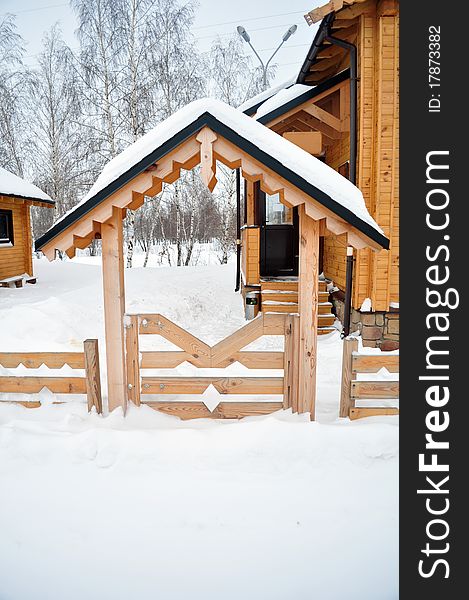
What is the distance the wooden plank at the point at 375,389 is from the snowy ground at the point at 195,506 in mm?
251

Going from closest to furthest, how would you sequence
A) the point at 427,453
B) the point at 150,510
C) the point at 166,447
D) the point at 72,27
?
1. the point at 427,453
2. the point at 150,510
3. the point at 166,447
4. the point at 72,27

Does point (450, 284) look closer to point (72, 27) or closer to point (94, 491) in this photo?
point (94, 491)

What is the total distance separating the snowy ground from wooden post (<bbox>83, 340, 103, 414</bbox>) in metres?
0.18

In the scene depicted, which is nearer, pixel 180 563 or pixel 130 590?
pixel 130 590

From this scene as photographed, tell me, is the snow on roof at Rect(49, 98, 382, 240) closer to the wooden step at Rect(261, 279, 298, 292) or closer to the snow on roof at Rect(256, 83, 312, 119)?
the snow on roof at Rect(256, 83, 312, 119)

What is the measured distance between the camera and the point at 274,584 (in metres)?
2.62

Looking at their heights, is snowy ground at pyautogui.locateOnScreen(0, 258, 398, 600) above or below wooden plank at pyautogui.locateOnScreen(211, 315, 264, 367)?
below

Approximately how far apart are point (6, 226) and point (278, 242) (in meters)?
8.70

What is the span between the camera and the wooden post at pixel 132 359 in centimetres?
434

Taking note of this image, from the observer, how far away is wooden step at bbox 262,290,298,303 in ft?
29.1

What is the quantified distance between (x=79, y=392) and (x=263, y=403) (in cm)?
188

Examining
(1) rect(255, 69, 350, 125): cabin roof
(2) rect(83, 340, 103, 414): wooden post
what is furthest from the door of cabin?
(2) rect(83, 340, 103, 414): wooden post

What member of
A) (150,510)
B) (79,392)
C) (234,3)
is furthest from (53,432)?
(234,3)

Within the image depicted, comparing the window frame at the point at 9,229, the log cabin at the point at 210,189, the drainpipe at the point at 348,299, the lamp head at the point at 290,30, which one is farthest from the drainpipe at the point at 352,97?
the window frame at the point at 9,229
